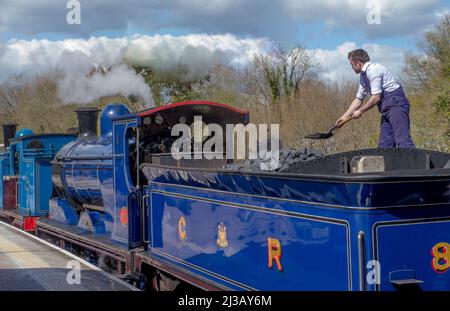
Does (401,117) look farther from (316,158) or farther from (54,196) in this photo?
(54,196)

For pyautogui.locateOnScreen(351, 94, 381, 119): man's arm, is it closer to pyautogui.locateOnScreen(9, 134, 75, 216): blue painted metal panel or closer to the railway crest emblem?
the railway crest emblem

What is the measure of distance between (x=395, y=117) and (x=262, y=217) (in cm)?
161

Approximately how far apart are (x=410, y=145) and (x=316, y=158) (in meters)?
1.11

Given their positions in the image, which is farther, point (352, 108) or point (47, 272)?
point (47, 272)

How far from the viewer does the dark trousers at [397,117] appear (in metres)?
4.87

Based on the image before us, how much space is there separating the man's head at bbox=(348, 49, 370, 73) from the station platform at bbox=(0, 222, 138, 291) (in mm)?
3282

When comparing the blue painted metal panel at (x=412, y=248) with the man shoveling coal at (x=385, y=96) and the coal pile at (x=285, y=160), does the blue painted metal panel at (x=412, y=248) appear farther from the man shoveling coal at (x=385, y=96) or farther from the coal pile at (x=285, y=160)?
the man shoveling coal at (x=385, y=96)

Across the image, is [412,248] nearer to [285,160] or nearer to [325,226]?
[325,226]

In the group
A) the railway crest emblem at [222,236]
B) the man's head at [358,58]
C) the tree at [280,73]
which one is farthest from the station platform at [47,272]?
the tree at [280,73]

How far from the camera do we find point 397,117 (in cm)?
487

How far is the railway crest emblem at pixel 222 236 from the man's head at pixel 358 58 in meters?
1.81

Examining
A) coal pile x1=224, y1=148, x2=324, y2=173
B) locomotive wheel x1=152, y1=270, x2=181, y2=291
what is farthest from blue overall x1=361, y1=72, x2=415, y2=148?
locomotive wheel x1=152, y1=270, x2=181, y2=291

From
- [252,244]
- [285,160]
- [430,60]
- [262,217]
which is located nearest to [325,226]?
[262,217]

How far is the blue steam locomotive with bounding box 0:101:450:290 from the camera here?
11.0ft
